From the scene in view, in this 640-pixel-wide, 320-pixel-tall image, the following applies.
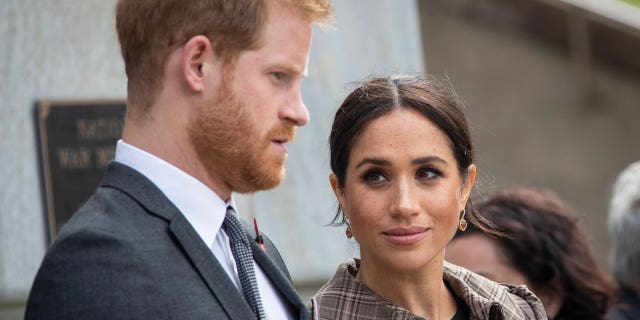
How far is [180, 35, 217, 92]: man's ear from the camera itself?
8.54 ft

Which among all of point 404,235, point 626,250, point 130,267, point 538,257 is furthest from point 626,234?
point 130,267

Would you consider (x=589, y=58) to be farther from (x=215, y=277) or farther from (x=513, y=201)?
(x=215, y=277)

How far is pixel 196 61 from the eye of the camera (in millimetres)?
2621

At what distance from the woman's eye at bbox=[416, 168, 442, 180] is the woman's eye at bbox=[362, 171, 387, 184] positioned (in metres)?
0.10

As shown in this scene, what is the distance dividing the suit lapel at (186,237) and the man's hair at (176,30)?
19cm

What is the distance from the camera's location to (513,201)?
4.45 m

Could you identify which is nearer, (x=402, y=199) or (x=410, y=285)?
(x=402, y=199)

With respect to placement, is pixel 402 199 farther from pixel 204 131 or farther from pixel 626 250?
pixel 626 250

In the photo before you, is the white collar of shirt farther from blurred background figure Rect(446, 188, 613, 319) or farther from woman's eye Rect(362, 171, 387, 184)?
blurred background figure Rect(446, 188, 613, 319)

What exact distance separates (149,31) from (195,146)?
299 millimetres

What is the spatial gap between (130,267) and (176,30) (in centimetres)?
61

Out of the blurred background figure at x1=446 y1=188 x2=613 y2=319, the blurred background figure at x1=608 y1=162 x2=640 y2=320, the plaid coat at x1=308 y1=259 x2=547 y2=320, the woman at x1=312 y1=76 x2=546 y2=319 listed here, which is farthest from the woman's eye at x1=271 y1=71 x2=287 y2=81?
the blurred background figure at x1=608 y1=162 x2=640 y2=320

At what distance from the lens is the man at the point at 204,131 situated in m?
2.52

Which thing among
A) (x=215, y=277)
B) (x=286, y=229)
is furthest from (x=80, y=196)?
(x=215, y=277)
